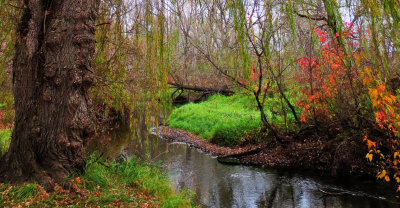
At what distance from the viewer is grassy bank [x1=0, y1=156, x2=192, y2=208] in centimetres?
296

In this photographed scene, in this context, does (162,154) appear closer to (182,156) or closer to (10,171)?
(182,156)

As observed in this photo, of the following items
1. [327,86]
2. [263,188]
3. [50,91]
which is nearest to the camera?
[50,91]

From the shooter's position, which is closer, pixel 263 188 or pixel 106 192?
pixel 106 192

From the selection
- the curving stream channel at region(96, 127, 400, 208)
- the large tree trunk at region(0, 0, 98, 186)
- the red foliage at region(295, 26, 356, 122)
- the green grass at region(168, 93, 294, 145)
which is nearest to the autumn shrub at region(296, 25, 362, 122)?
the red foliage at region(295, 26, 356, 122)

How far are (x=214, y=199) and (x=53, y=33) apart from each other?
3999 millimetres

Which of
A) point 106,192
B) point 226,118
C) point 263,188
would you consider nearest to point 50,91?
point 106,192

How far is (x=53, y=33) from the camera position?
3381mm

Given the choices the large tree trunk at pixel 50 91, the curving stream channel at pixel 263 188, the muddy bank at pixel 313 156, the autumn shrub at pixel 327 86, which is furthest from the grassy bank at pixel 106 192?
the autumn shrub at pixel 327 86

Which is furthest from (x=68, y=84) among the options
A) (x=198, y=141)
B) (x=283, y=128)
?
(x=198, y=141)

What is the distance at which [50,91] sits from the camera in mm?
3385

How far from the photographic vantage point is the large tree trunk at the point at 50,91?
3354 millimetres

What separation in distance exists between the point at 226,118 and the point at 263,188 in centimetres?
684

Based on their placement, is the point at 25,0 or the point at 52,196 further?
the point at 25,0

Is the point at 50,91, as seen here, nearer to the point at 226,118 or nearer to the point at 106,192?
the point at 106,192
